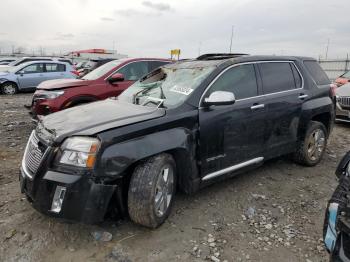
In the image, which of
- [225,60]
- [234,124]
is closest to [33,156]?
[234,124]

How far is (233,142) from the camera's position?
379 cm

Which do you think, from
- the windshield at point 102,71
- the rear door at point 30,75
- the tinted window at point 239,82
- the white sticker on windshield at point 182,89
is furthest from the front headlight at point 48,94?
the rear door at point 30,75

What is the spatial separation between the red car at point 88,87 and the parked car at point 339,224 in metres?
4.92

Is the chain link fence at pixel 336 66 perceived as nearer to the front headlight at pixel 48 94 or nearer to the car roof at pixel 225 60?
the car roof at pixel 225 60

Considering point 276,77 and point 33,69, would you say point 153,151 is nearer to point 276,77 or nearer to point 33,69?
point 276,77

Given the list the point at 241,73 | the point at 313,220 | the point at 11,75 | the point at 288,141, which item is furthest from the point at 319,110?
the point at 11,75

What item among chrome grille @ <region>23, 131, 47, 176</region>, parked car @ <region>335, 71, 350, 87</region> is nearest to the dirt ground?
chrome grille @ <region>23, 131, 47, 176</region>

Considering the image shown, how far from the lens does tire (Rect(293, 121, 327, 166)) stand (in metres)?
4.90

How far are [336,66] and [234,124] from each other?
57.3ft

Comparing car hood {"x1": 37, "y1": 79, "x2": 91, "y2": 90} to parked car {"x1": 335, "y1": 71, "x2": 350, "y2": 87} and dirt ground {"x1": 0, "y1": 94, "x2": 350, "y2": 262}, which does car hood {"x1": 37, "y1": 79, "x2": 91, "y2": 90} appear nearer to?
dirt ground {"x1": 0, "y1": 94, "x2": 350, "y2": 262}

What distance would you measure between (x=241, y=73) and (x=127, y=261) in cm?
257

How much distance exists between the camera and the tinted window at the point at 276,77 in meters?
4.35

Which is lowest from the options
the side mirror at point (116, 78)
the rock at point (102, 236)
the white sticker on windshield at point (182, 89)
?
the rock at point (102, 236)

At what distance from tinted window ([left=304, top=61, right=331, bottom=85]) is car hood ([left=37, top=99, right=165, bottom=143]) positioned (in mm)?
2975
